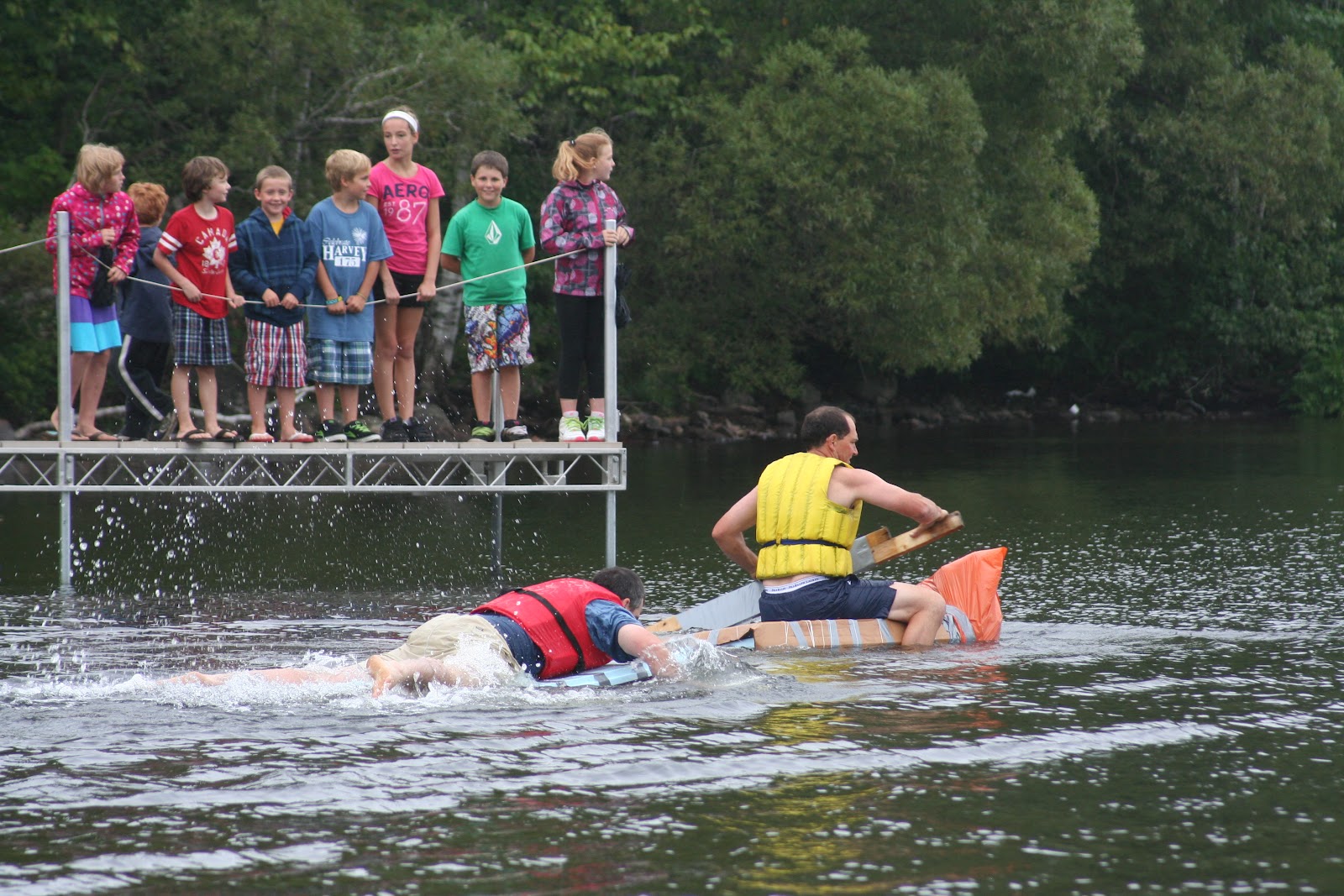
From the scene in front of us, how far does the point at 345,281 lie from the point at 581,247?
1.75m

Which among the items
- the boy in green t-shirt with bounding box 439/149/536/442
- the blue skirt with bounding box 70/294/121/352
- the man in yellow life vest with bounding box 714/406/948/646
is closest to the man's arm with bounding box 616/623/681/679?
the man in yellow life vest with bounding box 714/406/948/646

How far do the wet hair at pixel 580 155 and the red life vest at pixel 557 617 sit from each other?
14.9 ft

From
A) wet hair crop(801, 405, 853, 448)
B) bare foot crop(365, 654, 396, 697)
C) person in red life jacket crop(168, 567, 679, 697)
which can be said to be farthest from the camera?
wet hair crop(801, 405, 853, 448)

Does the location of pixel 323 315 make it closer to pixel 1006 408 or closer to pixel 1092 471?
pixel 1092 471

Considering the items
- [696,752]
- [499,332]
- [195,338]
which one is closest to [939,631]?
[696,752]

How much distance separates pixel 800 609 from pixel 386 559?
19.8 ft

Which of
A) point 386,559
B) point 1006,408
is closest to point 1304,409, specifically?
point 1006,408

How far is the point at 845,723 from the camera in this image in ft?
24.8

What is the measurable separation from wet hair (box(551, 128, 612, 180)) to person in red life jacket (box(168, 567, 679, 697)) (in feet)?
14.8

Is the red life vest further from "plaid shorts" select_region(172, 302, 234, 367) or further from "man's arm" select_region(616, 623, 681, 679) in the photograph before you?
"plaid shorts" select_region(172, 302, 234, 367)

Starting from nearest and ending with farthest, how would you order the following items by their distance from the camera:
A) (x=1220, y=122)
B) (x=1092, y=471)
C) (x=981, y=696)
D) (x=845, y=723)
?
(x=845, y=723)
(x=981, y=696)
(x=1092, y=471)
(x=1220, y=122)

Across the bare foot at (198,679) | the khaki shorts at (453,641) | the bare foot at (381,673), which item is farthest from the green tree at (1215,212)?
the bare foot at (198,679)

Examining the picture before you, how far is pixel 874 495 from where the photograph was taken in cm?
931

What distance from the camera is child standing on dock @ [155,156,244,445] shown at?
11.9 m
